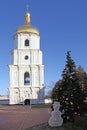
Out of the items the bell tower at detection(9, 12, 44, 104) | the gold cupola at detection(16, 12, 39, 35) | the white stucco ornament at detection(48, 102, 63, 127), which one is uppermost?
the gold cupola at detection(16, 12, 39, 35)

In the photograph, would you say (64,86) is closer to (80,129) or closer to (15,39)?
(80,129)

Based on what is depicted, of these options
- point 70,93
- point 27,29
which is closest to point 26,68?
point 27,29

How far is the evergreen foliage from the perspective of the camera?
18969 millimetres

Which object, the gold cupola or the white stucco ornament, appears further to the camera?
the gold cupola

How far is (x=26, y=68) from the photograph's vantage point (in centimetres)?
7506

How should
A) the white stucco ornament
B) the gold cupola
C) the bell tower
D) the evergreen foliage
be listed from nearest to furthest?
the white stucco ornament < the evergreen foliage < the bell tower < the gold cupola

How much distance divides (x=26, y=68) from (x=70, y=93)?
56.3 m

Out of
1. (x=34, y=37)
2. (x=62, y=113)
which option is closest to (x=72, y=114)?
(x=62, y=113)

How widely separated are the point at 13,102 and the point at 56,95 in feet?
178

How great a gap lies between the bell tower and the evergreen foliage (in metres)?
53.0

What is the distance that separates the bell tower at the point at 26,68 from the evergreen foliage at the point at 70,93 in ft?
174

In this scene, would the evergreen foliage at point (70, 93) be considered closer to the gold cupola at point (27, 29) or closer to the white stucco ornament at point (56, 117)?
the white stucco ornament at point (56, 117)

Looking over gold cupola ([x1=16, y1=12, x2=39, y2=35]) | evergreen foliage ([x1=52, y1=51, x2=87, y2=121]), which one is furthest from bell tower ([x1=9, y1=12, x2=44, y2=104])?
evergreen foliage ([x1=52, y1=51, x2=87, y2=121])

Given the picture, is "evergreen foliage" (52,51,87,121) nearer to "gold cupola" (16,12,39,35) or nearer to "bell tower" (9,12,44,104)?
"bell tower" (9,12,44,104)
